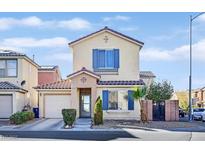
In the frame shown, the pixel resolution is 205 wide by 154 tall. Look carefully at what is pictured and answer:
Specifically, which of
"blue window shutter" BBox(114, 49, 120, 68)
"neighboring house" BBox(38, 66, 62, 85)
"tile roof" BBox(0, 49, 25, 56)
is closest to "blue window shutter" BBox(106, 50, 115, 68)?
"blue window shutter" BBox(114, 49, 120, 68)

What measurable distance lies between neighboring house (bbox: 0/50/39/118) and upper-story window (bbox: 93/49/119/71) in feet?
16.6

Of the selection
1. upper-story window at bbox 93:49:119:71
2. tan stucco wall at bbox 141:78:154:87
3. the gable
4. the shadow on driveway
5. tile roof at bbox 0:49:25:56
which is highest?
the gable

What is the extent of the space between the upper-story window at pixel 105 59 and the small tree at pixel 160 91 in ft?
11.5

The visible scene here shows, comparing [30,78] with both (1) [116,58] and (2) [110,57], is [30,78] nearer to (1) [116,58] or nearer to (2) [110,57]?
(2) [110,57]

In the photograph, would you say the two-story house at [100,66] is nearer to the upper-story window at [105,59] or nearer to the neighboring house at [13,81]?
the upper-story window at [105,59]

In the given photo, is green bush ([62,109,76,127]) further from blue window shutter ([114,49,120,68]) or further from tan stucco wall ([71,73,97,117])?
blue window shutter ([114,49,120,68])

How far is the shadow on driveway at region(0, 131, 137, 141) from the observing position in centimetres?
1827

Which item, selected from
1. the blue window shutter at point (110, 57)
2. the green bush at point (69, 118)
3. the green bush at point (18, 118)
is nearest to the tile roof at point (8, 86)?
the green bush at point (18, 118)

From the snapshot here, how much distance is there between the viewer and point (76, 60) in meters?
28.7

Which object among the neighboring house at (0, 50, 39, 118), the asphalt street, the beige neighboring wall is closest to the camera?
the asphalt street

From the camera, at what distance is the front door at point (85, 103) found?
28656 mm

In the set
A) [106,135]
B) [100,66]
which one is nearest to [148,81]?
[100,66]
